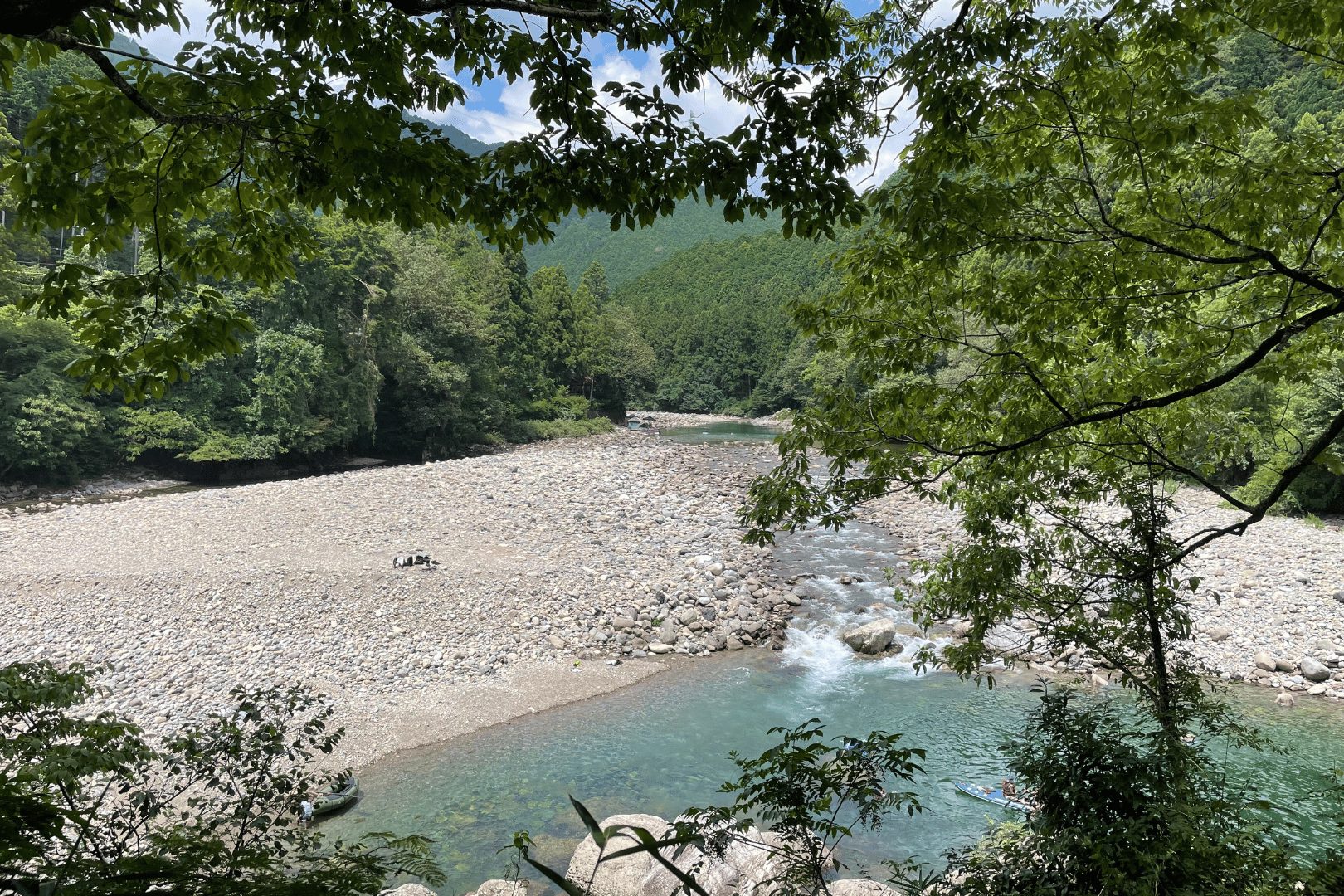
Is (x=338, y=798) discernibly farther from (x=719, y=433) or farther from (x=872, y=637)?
(x=719, y=433)

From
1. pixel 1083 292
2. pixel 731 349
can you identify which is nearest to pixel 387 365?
pixel 1083 292

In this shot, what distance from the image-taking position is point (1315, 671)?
10062 mm

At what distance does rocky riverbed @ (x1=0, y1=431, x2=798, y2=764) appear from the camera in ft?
31.5

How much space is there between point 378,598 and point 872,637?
28.0ft

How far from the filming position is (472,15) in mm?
3480

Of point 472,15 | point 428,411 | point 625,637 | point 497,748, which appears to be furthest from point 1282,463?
point 428,411

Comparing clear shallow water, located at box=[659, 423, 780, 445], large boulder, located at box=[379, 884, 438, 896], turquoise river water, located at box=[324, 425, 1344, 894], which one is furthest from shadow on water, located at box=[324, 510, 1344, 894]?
clear shallow water, located at box=[659, 423, 780, 445]

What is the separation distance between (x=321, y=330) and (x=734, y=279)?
76583mm

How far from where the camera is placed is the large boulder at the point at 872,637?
11.6 m

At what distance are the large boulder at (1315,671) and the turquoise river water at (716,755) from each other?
64 cm

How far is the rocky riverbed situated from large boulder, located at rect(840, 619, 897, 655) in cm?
127

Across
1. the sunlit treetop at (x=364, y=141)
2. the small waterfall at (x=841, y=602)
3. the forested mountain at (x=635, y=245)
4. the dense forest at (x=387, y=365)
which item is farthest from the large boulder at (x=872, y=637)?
the forested mountain at (x=635, y=245)

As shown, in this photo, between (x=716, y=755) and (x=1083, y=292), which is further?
(x=716, y=755)

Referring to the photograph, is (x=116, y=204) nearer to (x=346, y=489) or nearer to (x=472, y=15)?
(x=472, y=15)
